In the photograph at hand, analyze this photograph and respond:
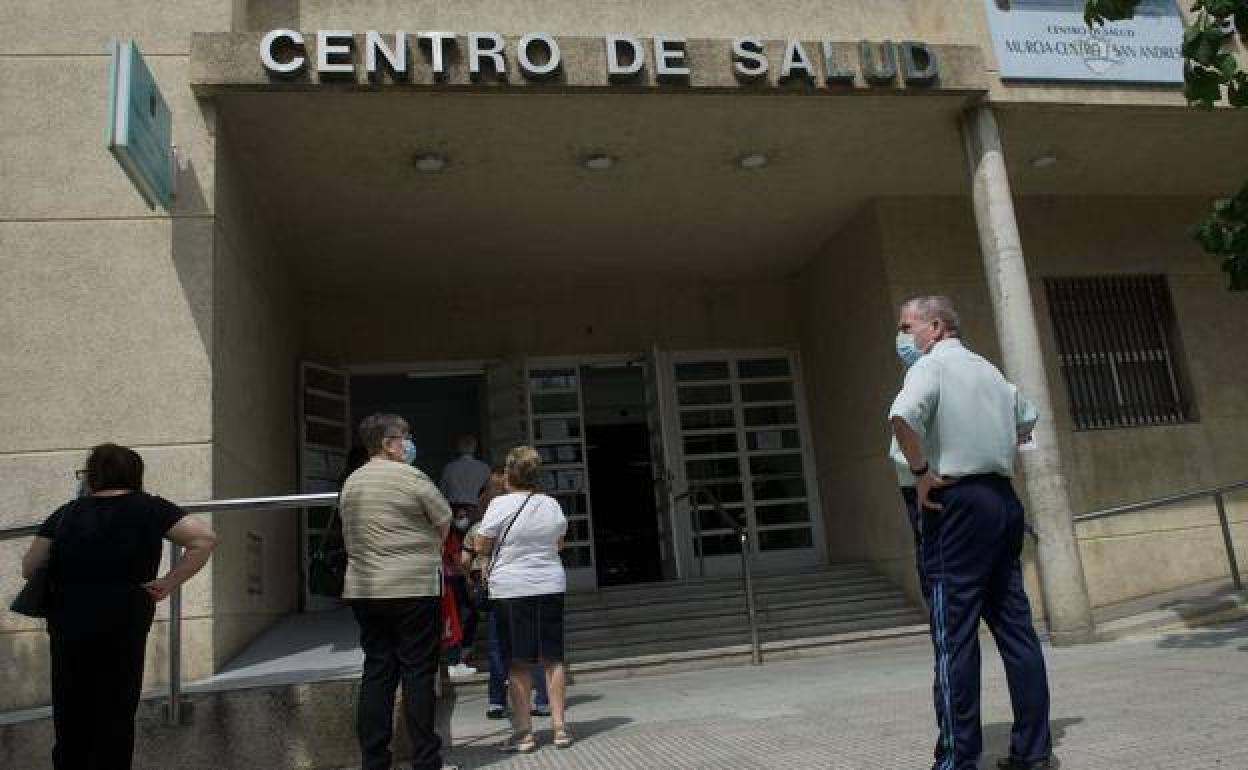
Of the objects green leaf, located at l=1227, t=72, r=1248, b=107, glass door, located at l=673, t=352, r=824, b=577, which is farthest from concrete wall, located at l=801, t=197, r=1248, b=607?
green leaf, located at l=1227, t=72, r=1248, b=107

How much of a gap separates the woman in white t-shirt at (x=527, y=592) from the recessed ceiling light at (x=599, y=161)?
4.18 metres

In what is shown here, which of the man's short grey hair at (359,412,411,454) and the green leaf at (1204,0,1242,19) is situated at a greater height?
the green leaf at (1204,0,1242,19)

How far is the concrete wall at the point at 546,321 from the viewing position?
35.8 feet

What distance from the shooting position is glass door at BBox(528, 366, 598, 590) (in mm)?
10852

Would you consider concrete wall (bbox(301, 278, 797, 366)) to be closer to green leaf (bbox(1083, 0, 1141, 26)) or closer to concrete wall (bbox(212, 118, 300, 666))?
concrete wall (bbox(212, 118, 300, 666))

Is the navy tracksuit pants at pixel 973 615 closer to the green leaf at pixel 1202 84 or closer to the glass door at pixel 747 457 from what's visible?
the green leaf at pixel 1202 84

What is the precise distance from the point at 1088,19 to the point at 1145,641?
4188 millimetres

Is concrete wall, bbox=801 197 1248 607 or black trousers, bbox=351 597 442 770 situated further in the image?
concrete wall, bbox=801 197 1248 607

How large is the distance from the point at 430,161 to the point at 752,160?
8.83 feet

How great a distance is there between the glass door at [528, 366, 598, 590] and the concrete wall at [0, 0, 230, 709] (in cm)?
526

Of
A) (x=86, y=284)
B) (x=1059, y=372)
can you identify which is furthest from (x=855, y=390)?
(x=86, y=284)

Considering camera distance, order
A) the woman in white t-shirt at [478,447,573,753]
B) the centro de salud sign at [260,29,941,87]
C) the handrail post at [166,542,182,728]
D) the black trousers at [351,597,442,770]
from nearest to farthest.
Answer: the black trousers at [351,597,442,770], the handrail post at [166,542,182,728], the woman in white t-shirt at [478,447,573,753], the centro de salud sign at [260,29,941,87]

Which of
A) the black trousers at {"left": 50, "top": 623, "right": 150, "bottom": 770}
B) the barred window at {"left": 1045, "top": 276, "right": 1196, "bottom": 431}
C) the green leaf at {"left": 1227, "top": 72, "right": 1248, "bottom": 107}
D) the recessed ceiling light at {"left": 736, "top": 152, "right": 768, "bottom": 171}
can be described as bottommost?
the black trousers at {"left": 50, "top": 623, "right": 150, "bottom": 770}

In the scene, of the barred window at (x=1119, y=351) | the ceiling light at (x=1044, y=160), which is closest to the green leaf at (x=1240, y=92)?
the ceiling light at (x=1044, y=160)
